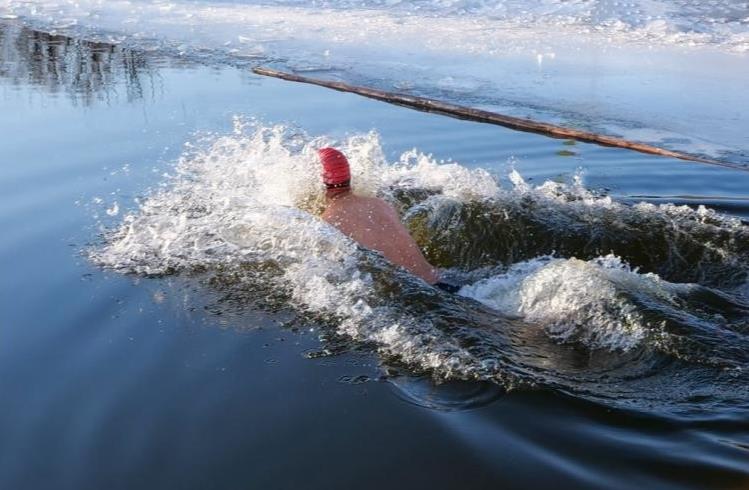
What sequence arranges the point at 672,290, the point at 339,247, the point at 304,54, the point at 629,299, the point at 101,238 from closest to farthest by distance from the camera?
the point at 629,299 → the point at 672,290 → the point at 339,247 → the point at 101,238 → the point at 304,54

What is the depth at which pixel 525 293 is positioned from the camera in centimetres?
484

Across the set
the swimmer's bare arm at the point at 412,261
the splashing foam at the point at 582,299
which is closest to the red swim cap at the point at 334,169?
the swimmer's bare arm at the point at 412,261

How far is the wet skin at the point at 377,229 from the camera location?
16.9 feet

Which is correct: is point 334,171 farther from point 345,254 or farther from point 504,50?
point 504,50

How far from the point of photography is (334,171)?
5664mm

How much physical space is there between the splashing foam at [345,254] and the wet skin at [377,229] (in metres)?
0.11

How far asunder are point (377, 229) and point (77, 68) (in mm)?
7382

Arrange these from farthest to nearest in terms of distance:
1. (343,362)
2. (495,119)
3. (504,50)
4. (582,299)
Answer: (504,50) → (495,119) → (582,299) → (343,362)

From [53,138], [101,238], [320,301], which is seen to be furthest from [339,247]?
[53,138]

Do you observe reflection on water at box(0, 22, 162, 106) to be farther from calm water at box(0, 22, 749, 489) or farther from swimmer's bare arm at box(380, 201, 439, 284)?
swimmer's bare arm at box(380, 201, 439, 284)

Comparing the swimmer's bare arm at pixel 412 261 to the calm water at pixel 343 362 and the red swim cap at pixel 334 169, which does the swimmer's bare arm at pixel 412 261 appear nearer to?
the calm water at pixel 343 362

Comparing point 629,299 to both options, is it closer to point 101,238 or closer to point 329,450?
point 329,450

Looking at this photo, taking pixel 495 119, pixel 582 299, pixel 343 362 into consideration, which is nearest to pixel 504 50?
pixel 495 119

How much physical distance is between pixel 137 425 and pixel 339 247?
6.29 feet
